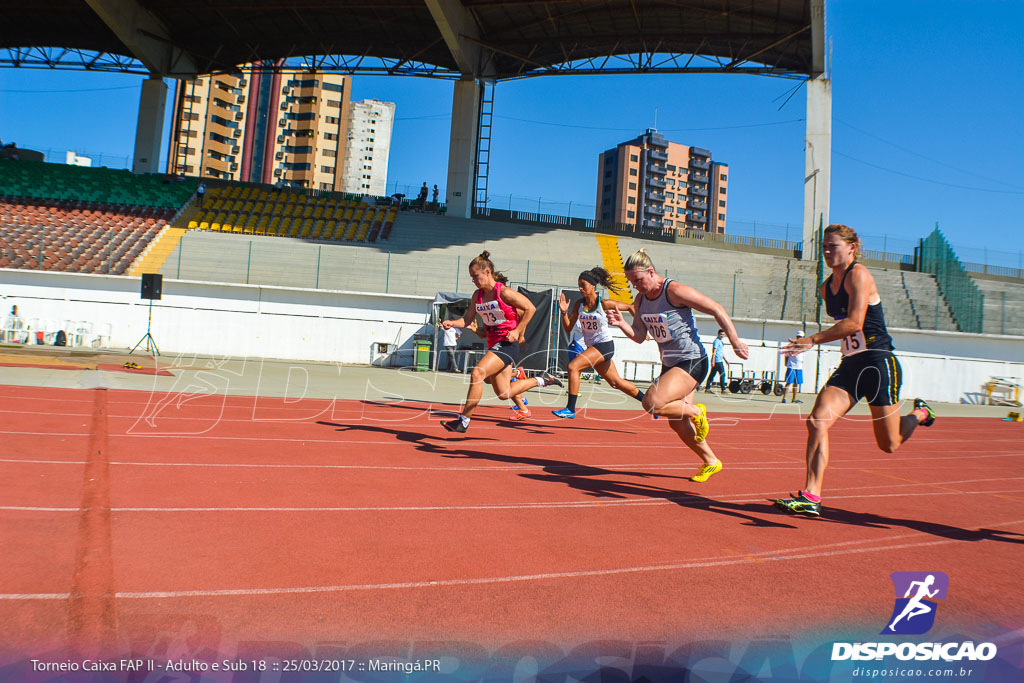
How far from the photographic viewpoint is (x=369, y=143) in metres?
145

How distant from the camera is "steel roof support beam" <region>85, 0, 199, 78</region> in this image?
97.1 ft

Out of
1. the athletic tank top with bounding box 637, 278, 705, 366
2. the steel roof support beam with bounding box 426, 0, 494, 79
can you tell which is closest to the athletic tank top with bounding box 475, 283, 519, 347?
the athletic tank top with bounding box 637, 278, 705, 366

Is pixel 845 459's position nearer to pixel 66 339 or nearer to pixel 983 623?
A: pixel 983 623

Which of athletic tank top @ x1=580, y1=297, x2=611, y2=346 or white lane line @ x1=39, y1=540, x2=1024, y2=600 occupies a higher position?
athletic tank top @ x1=580, y1=297, x2=611, y2=346

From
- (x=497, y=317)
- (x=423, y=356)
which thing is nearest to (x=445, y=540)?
(x=497, y=317)

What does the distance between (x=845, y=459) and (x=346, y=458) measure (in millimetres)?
6082

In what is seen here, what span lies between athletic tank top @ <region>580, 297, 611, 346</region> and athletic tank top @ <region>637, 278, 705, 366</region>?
3.39 metres

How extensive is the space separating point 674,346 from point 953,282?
2911cm

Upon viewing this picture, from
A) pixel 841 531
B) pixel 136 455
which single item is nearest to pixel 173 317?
pixel 136 455

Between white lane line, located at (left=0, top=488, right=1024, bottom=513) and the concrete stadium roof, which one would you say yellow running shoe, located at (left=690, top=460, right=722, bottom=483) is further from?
the concrete stadium roof

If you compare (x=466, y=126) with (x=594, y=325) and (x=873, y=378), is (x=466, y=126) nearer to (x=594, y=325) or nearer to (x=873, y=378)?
(x=594, y=325)

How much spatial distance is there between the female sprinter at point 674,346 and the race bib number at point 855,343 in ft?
3.24

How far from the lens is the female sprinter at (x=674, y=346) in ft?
18.7

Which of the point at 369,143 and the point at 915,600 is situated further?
the point at 369,143
